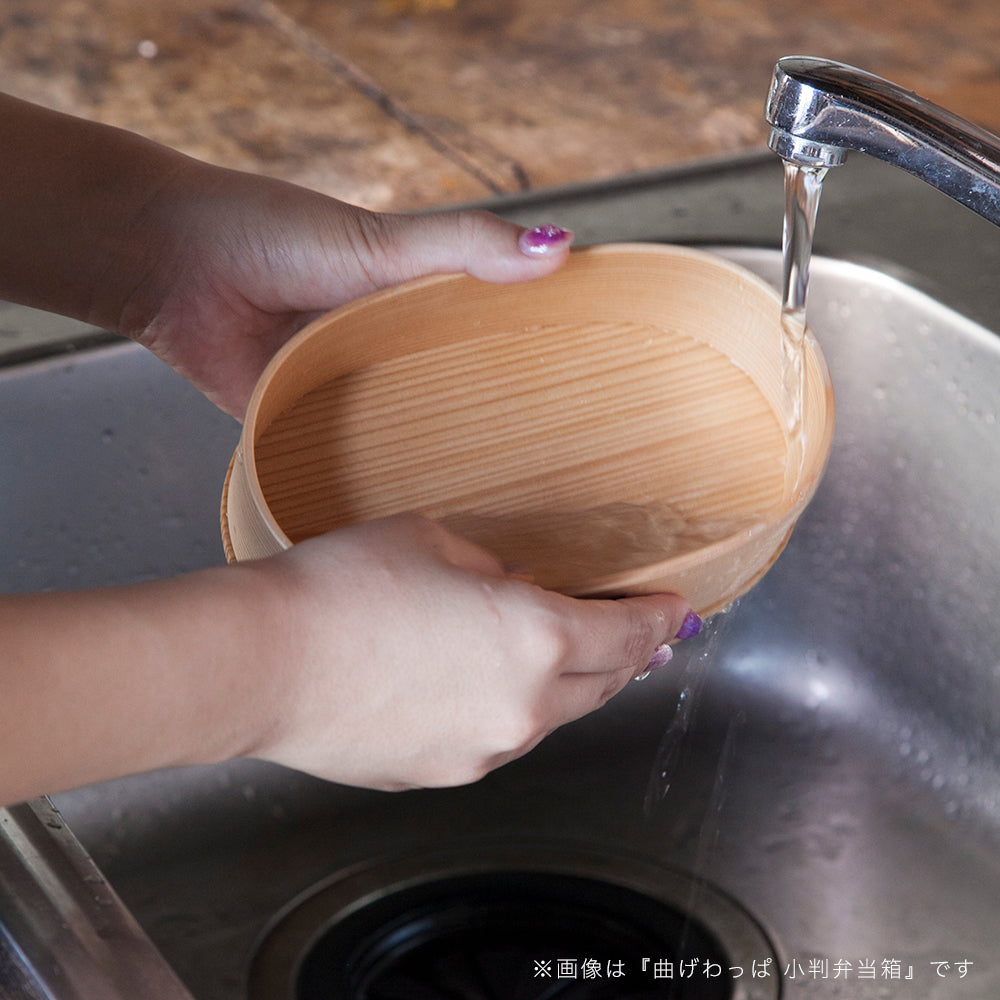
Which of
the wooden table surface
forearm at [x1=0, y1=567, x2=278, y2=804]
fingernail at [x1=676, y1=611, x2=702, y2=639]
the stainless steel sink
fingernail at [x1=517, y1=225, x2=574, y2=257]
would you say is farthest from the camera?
the wooden table surface

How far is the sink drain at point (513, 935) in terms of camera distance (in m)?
0.76

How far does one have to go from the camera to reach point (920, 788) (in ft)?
2.97

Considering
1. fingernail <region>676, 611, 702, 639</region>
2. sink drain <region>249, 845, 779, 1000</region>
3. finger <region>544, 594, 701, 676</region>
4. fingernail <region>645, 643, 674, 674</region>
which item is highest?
finger <region>544, 594, 701, 676</region>

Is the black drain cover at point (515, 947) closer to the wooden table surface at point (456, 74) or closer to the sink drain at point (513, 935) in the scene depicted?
the sink drain at point (513, 935)

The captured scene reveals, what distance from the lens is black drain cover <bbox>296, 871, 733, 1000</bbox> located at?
0.76 meters

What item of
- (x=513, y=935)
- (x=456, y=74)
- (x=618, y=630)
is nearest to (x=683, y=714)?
(x=513, y=935)

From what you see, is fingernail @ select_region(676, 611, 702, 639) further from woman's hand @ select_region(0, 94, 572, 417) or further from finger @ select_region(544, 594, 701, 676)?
woman's hand @ select_region(0, 94, 572, 417)

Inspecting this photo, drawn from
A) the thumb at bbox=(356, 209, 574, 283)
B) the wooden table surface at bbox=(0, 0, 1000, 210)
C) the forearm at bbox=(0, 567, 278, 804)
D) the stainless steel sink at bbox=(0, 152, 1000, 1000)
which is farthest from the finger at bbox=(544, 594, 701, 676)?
the wooden table surface at bbox=(0, 0, 1000, 210)

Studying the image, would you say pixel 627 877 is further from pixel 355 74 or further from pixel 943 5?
pixel 943 5

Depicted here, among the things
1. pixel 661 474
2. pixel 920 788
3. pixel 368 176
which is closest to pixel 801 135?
pixel 661 474

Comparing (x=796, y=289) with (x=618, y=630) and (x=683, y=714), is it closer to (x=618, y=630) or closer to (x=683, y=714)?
(x=618, y=630)

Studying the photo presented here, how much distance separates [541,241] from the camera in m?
0.67

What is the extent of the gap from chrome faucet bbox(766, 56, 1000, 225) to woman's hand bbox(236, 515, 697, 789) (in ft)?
0.71

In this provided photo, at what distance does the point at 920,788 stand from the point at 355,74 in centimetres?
135
